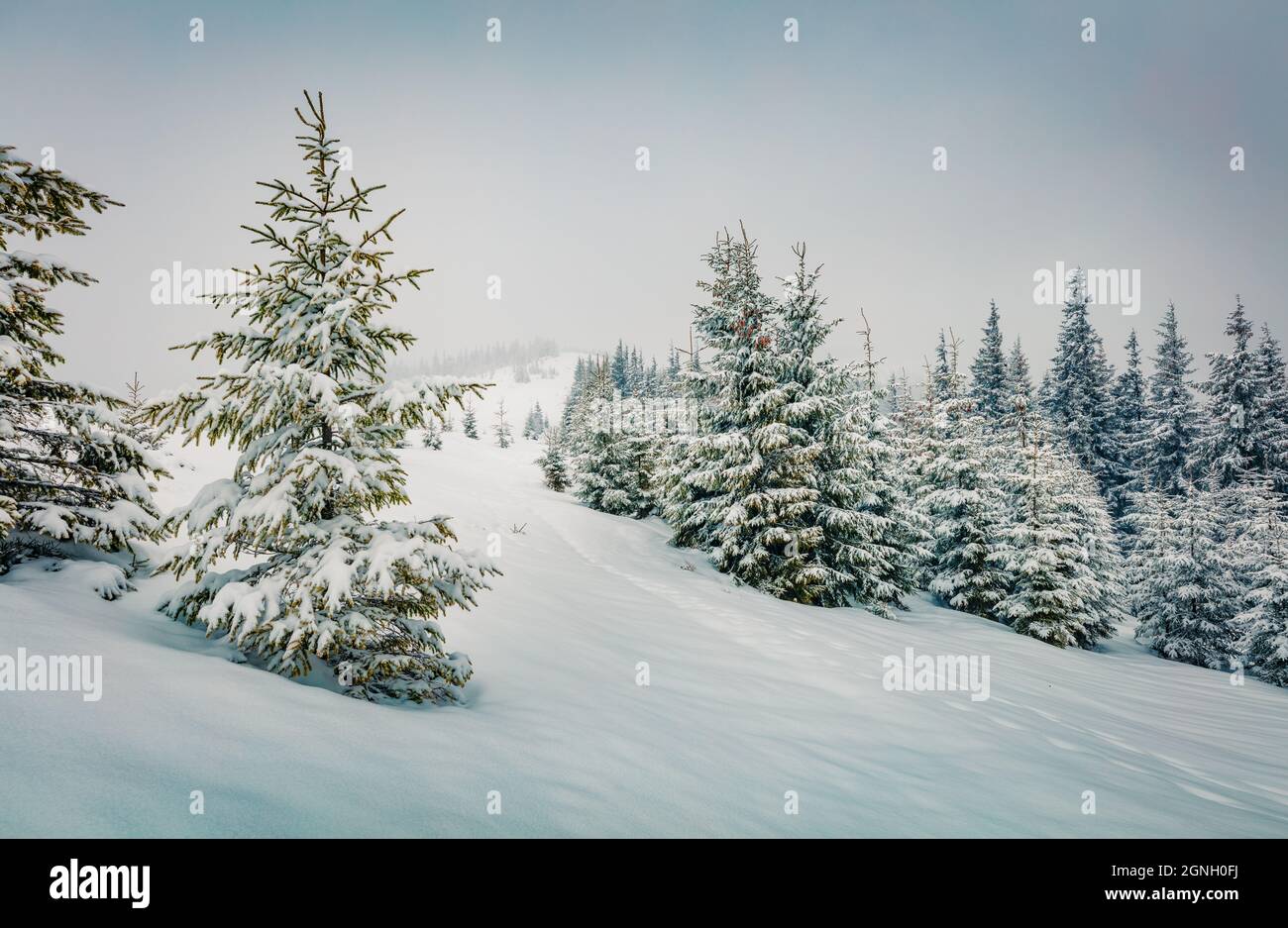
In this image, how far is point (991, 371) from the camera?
147 feet

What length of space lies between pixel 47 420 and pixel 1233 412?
2142 inches

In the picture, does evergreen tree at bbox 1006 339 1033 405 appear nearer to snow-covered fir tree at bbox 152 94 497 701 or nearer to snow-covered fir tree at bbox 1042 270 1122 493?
snow-covered fir tree at bbox 1042 270 1122 493

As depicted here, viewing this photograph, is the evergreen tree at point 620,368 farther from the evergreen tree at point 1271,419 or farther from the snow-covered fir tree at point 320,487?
the snow-covered fir tree at point 320,487

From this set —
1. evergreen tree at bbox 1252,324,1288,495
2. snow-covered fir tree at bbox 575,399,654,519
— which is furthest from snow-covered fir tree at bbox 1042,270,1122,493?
snow-covered fir tree at bbox 575,399,654,519

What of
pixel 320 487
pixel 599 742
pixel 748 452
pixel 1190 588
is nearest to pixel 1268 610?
pixel 1190 588

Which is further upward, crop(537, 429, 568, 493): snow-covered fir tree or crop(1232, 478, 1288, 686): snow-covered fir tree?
crop(537, 429, 568, 493): snow-covered fir tree

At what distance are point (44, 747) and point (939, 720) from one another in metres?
8.23

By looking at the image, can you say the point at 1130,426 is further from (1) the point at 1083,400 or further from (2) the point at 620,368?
(2) the point at 620,368

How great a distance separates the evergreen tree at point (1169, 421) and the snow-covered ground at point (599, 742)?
38.8 m

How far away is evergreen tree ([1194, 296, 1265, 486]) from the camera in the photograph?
3556cm

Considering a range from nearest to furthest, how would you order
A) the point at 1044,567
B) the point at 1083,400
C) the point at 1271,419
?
the point at 1044,567, the point at 1271,419, the point at 1083,400

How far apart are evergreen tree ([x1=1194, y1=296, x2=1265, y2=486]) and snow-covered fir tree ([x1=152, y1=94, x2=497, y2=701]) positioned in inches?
1907

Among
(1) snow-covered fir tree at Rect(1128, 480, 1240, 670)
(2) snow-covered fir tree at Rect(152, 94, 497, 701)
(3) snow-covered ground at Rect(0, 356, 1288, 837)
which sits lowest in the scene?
(1) snow-covered fir tree at Rect(1128, 480, 1240, 670)
